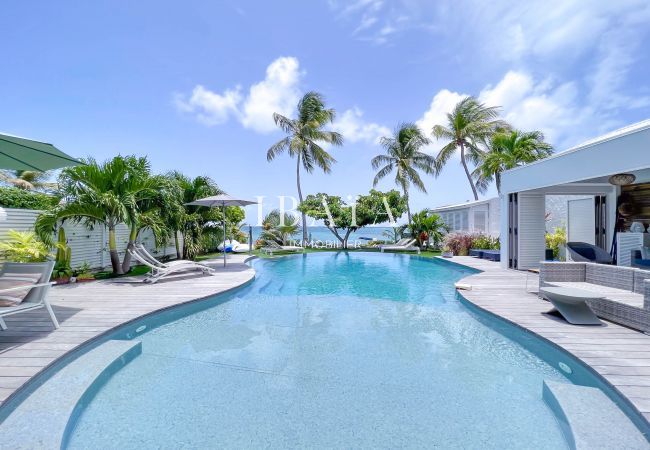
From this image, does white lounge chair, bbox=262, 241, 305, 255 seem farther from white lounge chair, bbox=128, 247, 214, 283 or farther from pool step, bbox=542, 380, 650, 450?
pool step, bbox=542, 380, 650, 450

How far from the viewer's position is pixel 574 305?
513 cm

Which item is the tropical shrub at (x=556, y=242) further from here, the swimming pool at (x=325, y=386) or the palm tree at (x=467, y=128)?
the palm tree at (x=467, y=128)

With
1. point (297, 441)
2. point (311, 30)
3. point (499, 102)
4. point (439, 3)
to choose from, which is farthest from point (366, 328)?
point (499, 102)

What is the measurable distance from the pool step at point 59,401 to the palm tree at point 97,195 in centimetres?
556

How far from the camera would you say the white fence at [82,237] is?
809cm

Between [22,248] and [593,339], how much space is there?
36.4ft

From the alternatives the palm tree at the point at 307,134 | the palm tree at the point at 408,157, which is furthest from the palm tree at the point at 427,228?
the palm tree at the point at 307,134

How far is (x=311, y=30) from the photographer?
14.5m

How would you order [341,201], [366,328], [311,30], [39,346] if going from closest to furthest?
1. [39,346]
2. [366,328]
3. [311,30]
4. [341,201]

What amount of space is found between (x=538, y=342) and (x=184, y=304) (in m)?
6.30

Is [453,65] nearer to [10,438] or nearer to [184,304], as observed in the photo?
[184,304]

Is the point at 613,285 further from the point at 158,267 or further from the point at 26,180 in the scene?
the point at 26,180

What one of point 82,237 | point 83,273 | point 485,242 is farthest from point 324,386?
point 485,242

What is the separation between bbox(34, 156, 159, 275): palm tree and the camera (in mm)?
8250
